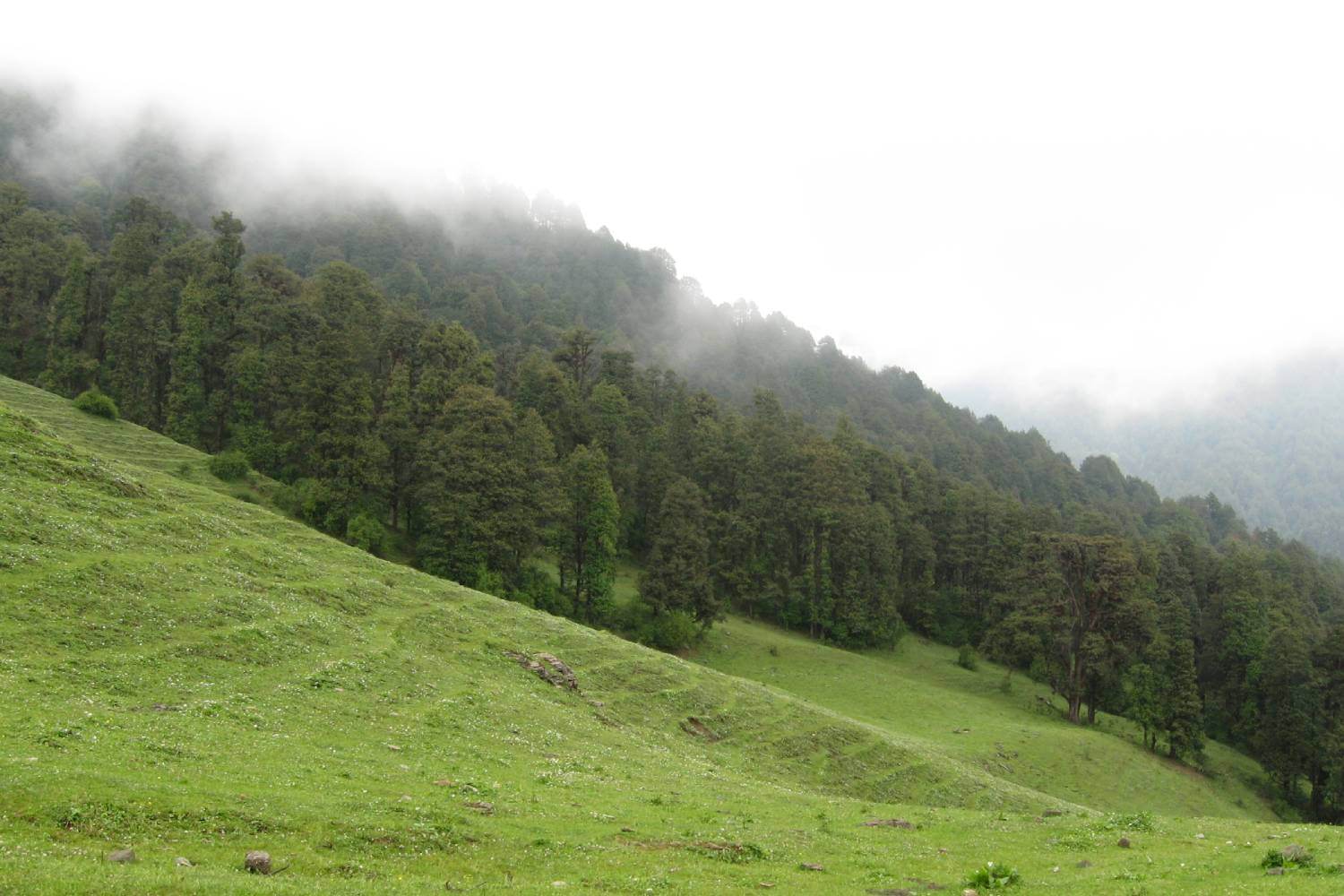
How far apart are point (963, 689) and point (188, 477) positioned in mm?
78993

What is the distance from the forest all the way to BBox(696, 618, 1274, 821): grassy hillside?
3.79m

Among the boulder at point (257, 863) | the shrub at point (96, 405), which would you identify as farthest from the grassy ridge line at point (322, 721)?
the shrub at point (96, 405)

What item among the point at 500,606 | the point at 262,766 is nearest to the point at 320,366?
the point at 500,606

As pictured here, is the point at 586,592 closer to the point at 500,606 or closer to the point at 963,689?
the point at 500,606

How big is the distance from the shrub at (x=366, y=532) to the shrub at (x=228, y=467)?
956 centimetres

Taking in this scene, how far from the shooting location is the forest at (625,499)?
230 ft

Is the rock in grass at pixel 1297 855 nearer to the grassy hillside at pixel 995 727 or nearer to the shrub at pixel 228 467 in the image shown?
the grassy hillside at pixel 995 727

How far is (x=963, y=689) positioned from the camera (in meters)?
83.7

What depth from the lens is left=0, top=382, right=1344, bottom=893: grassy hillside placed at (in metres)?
14.5

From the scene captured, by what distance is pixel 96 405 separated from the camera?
197ft

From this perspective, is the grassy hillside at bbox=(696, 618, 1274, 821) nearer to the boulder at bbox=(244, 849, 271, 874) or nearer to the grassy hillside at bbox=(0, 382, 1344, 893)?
the grassy hillside at bbox=(0, 382, 1344, 893)

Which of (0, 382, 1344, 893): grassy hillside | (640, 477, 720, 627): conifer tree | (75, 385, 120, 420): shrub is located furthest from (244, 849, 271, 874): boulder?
(75, 385, 120, 420): shrub

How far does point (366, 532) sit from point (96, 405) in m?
23.5

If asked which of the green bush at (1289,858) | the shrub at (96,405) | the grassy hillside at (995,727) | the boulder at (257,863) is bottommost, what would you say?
the grassy hillside at (995,727)
